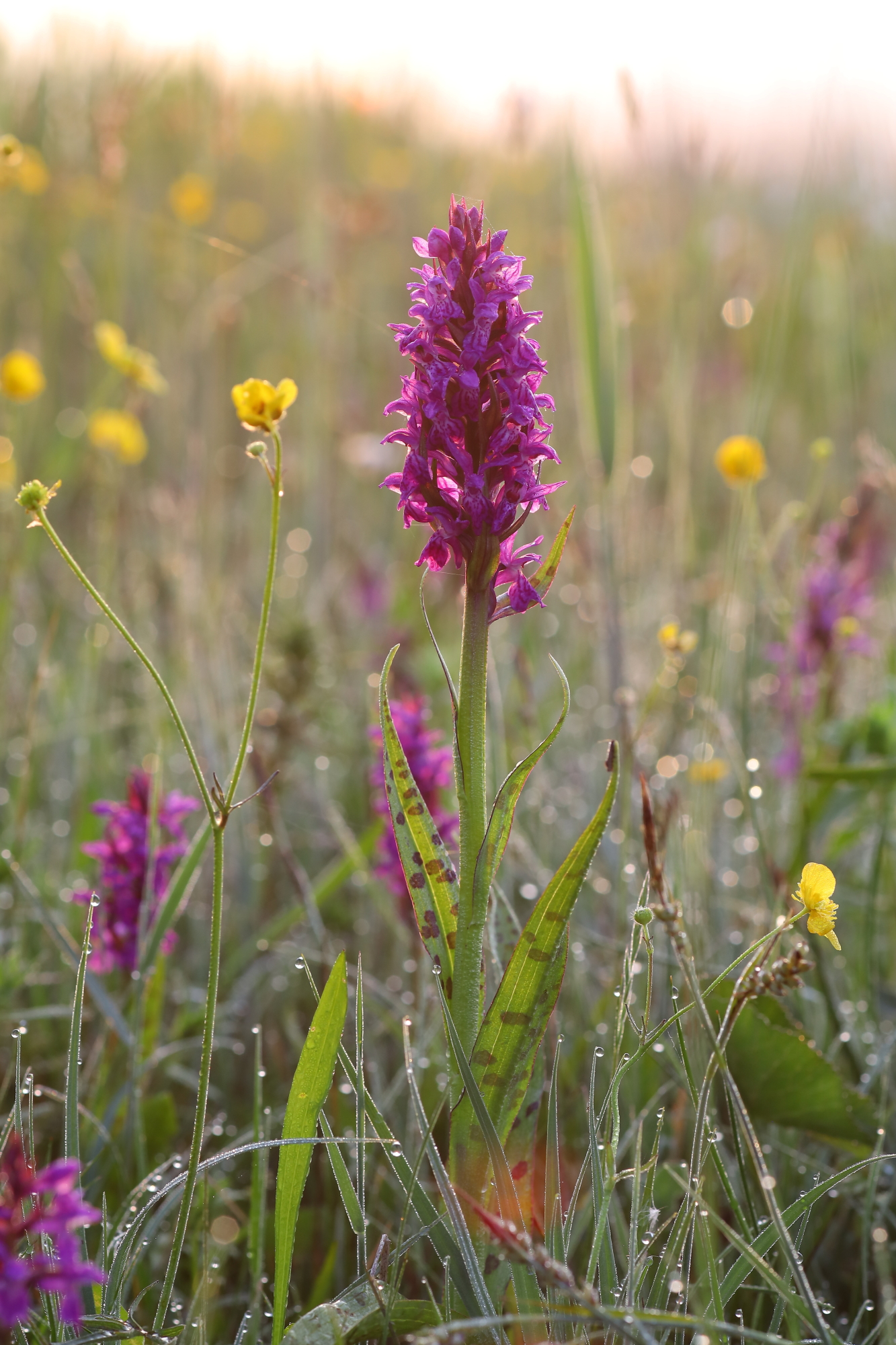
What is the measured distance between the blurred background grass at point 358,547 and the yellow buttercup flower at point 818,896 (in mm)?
360

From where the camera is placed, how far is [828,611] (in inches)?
86.0

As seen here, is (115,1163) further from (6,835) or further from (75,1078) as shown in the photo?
(6,835)

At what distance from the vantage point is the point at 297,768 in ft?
8.44

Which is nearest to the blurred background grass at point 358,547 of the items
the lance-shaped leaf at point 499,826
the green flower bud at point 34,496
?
the lance-shaped leaf at point 499,826

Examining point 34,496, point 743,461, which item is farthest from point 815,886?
point 743,461

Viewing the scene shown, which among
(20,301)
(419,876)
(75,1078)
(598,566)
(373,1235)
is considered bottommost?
(373,1235)

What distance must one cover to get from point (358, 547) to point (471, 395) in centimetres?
302

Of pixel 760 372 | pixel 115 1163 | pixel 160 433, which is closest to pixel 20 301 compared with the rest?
pixel 160 433

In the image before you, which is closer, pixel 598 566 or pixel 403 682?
pixel 403 682

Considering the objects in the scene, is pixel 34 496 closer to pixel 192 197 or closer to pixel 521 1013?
pixel 521 1013

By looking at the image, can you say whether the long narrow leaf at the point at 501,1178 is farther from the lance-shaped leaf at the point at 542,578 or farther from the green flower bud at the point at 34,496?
the green flower bud at the point at 34,496

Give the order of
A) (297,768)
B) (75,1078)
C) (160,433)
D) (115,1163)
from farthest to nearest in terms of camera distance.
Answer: (160,433), (297,768), (115,1163), (75,1078)

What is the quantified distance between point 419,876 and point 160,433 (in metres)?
3.54

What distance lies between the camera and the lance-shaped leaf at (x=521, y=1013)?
0.92 meters
